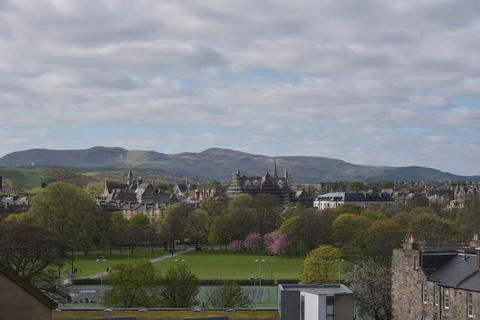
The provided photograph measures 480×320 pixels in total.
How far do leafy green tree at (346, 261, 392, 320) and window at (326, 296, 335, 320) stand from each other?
24485mm

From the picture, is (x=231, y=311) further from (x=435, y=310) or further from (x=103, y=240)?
(x=103, y=240)

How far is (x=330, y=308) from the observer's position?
30.3 metres

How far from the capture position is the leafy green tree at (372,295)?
178ft

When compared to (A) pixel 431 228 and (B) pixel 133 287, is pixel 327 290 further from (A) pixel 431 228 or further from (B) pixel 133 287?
(A) pixel 431 228

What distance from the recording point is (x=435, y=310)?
42.4m

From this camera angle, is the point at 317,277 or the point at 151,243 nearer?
the point at 317,277

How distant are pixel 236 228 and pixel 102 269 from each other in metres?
40.8

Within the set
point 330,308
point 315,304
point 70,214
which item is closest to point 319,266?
point 330,308

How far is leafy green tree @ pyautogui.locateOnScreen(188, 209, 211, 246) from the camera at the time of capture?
13100cm

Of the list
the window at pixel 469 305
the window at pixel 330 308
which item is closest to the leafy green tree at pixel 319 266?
Result: the window at pixel 469 305

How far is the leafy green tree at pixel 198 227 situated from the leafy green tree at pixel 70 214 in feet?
74.8

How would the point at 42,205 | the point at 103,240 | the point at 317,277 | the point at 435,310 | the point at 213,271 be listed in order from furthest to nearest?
the point at 103,240 < the point at 42,205 < the point at 213,271 < the point at 317,277 < the point at 435,310

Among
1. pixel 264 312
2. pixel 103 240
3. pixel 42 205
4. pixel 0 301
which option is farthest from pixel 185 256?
pixel 0 301

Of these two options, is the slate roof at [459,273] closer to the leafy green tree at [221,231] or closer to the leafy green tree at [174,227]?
the leafy green tree at [221,231]
